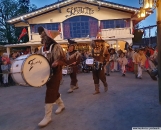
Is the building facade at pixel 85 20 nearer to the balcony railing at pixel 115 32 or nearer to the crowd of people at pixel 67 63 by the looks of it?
the balcony railing at pixel 115 32

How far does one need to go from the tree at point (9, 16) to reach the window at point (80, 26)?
50.0ft

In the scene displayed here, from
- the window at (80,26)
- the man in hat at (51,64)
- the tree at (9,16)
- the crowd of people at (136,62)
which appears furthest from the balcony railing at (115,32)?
the tree at (9,16)

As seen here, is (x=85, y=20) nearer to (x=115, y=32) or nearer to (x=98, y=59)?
(x=115, y=32)

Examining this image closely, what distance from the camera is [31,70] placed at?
135 inches

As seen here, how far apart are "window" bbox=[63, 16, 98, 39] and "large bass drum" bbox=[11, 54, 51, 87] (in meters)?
13.9

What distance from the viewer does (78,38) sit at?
1684cm

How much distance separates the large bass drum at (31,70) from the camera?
3.29 m

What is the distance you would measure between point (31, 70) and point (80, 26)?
46.8 ft

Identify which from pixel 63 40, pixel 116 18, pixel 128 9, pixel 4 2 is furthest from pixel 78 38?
pixel 4 2

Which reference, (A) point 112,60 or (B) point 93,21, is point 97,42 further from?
(B) point 93,21

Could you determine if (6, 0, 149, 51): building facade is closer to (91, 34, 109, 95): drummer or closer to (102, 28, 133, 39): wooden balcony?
(102, 28, 133, 39): wooden balcony

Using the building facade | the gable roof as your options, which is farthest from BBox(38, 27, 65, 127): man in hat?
the gable roof

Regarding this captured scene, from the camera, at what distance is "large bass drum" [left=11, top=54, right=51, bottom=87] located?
3.29 meters

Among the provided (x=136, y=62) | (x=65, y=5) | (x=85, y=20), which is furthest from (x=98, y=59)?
(x=65, y=5)
